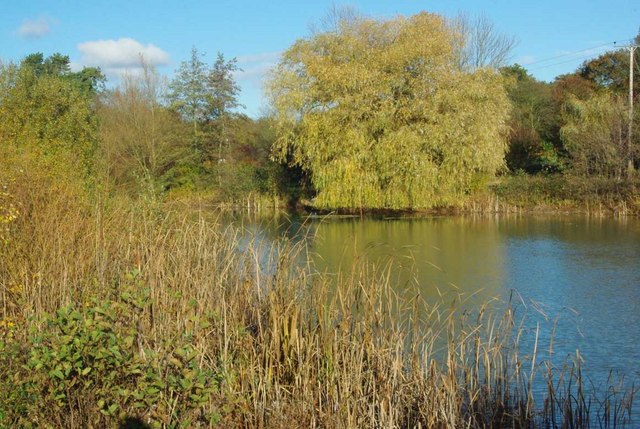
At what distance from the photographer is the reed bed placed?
15.1 ft

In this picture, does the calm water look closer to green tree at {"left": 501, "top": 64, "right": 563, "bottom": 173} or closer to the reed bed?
the reed bed

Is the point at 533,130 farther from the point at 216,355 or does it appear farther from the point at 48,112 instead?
the point at 216,355

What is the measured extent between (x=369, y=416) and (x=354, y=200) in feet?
72.9

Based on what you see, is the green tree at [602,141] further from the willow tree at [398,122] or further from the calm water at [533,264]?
the calm water at [533,264]

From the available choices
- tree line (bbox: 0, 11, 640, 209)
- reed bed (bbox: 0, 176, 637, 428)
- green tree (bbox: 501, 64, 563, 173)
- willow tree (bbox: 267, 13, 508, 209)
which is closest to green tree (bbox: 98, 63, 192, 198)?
tree line (bbox: 0, 11, 640, 209)

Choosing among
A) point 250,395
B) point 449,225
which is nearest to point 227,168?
point 449,225

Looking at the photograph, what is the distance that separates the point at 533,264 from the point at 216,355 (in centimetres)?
1132

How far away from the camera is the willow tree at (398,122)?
2662cm

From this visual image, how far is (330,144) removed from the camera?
27.3 meters

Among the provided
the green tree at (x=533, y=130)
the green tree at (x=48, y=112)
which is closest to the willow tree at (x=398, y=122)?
the green tree at (x=533, y=130)

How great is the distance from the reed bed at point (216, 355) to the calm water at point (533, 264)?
617 mm

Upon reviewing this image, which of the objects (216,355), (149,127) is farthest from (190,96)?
(216,355)

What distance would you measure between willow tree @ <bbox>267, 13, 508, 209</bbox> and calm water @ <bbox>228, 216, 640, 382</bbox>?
135 centimetres

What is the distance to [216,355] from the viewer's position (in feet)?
18.6
